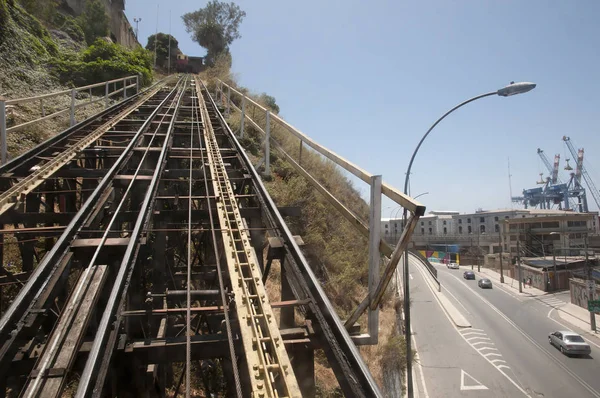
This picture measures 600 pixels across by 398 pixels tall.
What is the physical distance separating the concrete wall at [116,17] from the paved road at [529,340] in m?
43.2

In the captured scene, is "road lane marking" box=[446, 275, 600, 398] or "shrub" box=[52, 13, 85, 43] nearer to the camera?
"road lane marking" box=[446, 275, 600, 398]

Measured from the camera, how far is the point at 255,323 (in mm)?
2732

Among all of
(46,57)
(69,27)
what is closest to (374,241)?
(46,57)

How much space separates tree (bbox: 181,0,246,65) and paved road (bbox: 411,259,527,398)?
4273cm

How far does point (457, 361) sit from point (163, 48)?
52796 mm

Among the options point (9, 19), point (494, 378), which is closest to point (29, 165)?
point (9, 19)

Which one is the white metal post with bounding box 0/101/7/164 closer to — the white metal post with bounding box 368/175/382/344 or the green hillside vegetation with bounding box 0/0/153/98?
the green hillside vegetation with bounding box 0/0/153/98

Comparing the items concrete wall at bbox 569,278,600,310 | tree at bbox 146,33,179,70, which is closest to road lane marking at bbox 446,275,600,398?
concrete wall at bbox 569,278,600,310

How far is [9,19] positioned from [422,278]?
46.3 metres

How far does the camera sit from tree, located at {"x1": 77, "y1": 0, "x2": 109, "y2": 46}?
33.0m

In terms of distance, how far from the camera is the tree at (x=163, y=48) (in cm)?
5341

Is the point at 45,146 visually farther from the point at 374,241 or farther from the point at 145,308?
the point at 374,241

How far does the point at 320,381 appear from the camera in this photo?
23.5ft

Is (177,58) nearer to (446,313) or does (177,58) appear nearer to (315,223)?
(446,313)
